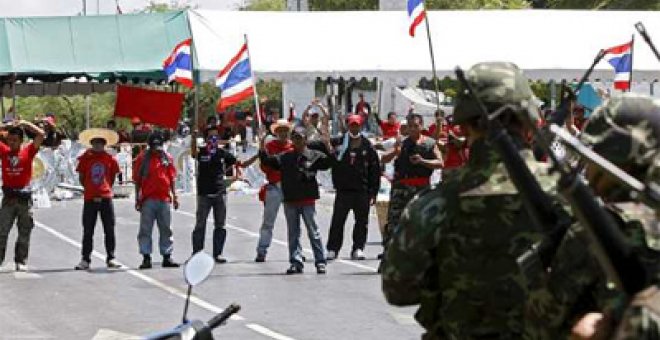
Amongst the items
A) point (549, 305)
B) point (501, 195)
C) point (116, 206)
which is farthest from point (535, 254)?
point (116, 206)

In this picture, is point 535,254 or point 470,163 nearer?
point 535,254

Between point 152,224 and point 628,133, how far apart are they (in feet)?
56.3

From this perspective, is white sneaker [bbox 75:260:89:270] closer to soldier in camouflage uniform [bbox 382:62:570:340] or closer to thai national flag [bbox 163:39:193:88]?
thai national flag [bbox 163:39:193:88]

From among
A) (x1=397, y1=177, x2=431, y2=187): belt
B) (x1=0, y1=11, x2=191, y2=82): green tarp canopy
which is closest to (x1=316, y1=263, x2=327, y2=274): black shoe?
(x1=397, y1=177, x2=431, y2=187): belt

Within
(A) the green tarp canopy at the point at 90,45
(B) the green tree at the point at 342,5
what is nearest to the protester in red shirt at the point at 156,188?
(A) the green tarp canopy at the point at 90,45

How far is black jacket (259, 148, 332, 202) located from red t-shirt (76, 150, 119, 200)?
2.05m

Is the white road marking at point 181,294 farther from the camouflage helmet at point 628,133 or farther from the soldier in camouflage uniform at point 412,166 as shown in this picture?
the camouflage helmet at point 628,133

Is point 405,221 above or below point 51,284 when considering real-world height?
above

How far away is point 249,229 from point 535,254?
73.8ft

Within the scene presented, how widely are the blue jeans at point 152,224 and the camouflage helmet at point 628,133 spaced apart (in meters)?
16.8

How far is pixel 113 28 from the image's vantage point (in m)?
36.5

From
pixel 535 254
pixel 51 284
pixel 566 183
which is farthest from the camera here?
pixel 51 284

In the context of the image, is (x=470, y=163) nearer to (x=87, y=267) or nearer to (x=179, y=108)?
(x=87, y=267)

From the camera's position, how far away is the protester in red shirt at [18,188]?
66.1 feet
